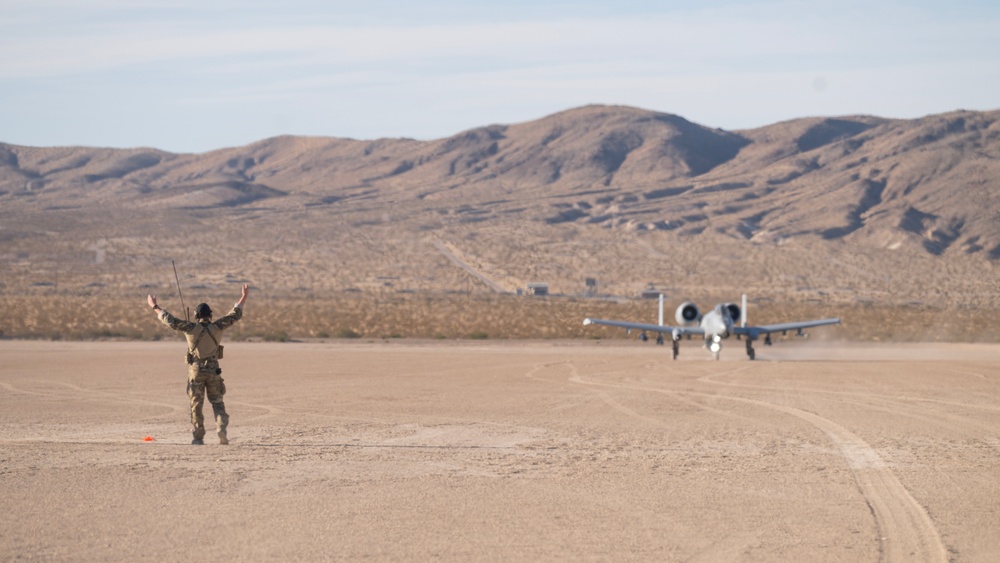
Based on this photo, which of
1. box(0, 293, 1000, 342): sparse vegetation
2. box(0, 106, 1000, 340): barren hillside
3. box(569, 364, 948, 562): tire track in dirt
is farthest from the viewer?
box(0, 106, 1000, 340): barren hillside

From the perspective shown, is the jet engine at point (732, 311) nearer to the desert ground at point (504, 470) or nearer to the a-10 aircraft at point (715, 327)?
the a-10 aircraft at point (715, 327)

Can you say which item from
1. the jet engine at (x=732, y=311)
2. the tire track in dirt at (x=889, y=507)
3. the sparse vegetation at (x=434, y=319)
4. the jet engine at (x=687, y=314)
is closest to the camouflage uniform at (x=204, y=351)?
the tire track in dirt at (x=889, y=507)

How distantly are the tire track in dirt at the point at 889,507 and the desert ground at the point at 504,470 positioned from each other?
39mm

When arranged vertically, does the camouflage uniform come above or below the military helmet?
below

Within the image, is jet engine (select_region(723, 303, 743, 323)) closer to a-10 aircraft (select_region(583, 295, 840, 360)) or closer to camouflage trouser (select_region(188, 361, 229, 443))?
a-10 aircraft (select_region(583, 295, 840, 360))

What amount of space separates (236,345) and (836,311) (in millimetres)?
39696

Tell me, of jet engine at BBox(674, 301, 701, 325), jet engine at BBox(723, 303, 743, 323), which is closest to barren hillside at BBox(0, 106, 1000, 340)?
jet engine at BBox(674, 301, 701, 325)

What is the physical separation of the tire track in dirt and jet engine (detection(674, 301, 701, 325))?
714 inches

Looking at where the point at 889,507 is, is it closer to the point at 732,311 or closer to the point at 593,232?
the point at 732,311

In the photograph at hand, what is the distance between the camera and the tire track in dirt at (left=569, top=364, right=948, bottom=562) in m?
9.32

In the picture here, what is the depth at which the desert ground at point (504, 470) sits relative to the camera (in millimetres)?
9633

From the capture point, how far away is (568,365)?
106ft

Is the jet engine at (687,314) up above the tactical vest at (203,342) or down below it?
above

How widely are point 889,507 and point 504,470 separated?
4326 millimetres
